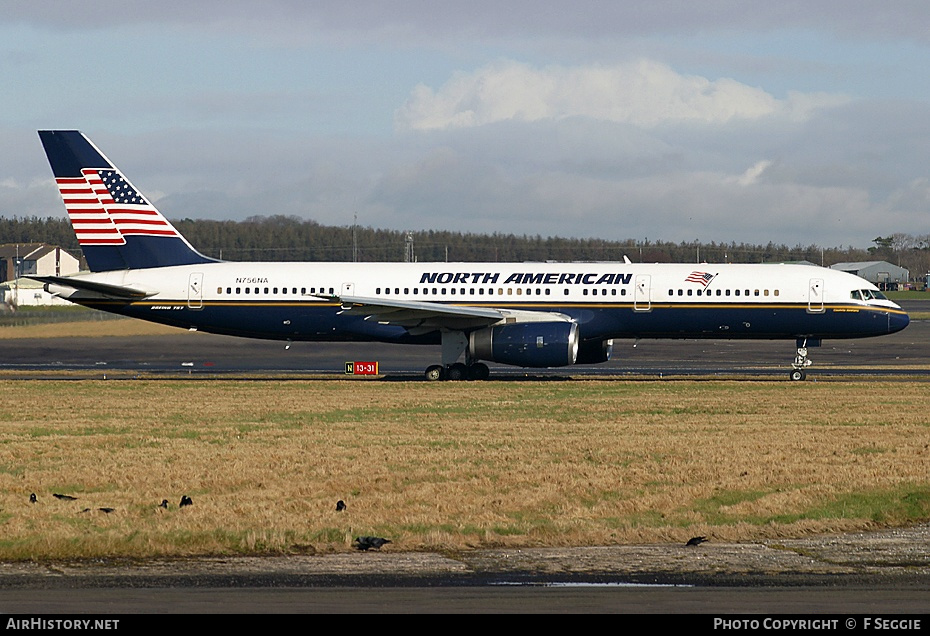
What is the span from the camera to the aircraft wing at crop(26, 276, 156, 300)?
3897 cm

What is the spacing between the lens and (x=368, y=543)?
14.1 meters

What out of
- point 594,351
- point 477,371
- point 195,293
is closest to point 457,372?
point 477,371

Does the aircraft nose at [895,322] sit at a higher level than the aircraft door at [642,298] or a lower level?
lower

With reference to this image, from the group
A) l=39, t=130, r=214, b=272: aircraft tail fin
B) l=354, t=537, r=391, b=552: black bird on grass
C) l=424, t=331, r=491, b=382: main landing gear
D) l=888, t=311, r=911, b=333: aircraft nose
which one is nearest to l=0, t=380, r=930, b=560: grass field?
l=354, t=537, r=391, b=552: black bird on grass

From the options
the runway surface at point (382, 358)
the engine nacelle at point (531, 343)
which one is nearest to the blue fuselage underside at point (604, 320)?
the engine nacelle at point (531, 343)

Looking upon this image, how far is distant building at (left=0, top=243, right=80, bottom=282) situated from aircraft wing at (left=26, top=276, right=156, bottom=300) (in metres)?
114

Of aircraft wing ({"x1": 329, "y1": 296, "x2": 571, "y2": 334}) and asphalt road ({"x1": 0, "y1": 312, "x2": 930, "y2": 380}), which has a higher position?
aircraft wing ({"x1": 329, "y1": 296, "x2": 571, "y2": 334})

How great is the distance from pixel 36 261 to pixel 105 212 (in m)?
119

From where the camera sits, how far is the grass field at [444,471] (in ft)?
48.6

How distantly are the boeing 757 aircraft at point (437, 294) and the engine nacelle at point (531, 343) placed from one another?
0.10 metres

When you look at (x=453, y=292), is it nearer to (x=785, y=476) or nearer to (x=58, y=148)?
(x=58, y=148)

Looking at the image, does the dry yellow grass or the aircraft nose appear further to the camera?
the dry yellow grass

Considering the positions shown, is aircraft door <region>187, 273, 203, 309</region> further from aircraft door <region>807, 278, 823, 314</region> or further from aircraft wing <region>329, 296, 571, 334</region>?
aircraft door <region>807, 278, 823, 314</region>

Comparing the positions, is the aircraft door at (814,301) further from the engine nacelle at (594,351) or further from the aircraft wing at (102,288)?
the aircraft wing at (102,288)
